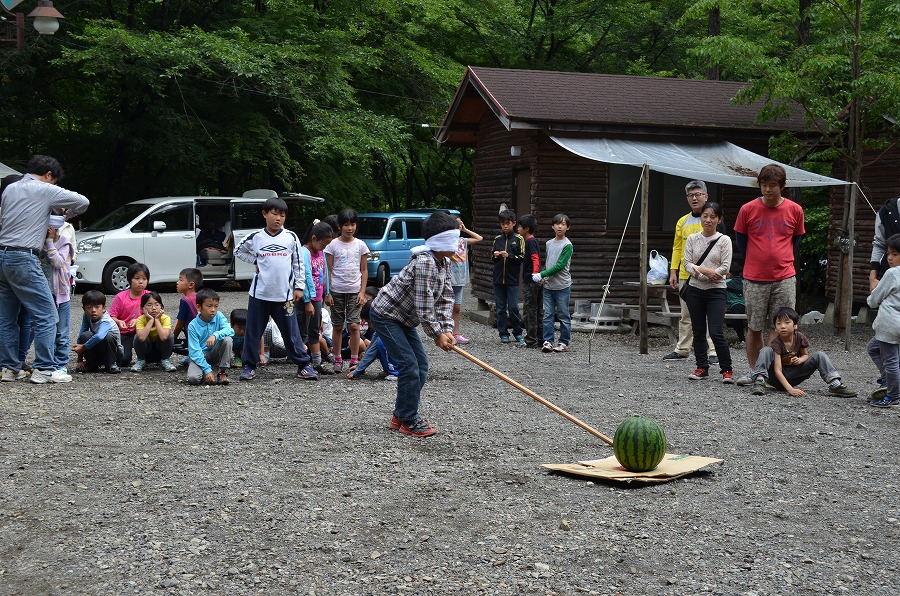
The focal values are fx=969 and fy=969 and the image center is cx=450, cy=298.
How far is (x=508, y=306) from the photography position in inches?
508

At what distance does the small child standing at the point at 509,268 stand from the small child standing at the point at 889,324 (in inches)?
193

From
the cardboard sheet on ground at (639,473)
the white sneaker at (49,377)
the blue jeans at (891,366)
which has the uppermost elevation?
the blue jeans at (891,366)

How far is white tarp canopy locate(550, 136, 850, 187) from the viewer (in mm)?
12570

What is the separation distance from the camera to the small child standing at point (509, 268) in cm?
1234

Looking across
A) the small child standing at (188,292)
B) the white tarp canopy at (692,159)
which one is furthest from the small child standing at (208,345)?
the white tarp canopy at (692,159)

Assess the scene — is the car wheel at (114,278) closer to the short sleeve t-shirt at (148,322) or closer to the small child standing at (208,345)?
the short sleeve t-shirt at (148,322)

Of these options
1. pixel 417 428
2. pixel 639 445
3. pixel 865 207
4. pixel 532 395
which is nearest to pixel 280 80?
pixel 865 207

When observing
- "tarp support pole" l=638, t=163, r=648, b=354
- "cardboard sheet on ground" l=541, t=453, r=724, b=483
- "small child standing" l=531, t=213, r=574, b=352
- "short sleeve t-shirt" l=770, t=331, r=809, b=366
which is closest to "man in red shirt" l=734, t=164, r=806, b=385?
"short sleeve t-shirt" l=770, t=331, r=809, b=366

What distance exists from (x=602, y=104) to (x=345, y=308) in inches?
308

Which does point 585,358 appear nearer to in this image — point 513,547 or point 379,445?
point 379,445

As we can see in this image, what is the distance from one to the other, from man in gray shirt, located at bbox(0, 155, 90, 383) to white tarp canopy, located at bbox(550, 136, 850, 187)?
23.3 feet

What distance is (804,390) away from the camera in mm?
9047

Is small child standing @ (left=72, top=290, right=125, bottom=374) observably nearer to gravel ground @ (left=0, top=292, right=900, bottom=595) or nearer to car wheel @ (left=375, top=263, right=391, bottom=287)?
gravel ground @ (left=0, top=292, right=900, bottom=595)

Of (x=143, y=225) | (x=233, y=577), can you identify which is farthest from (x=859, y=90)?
(x=143, y=225)
